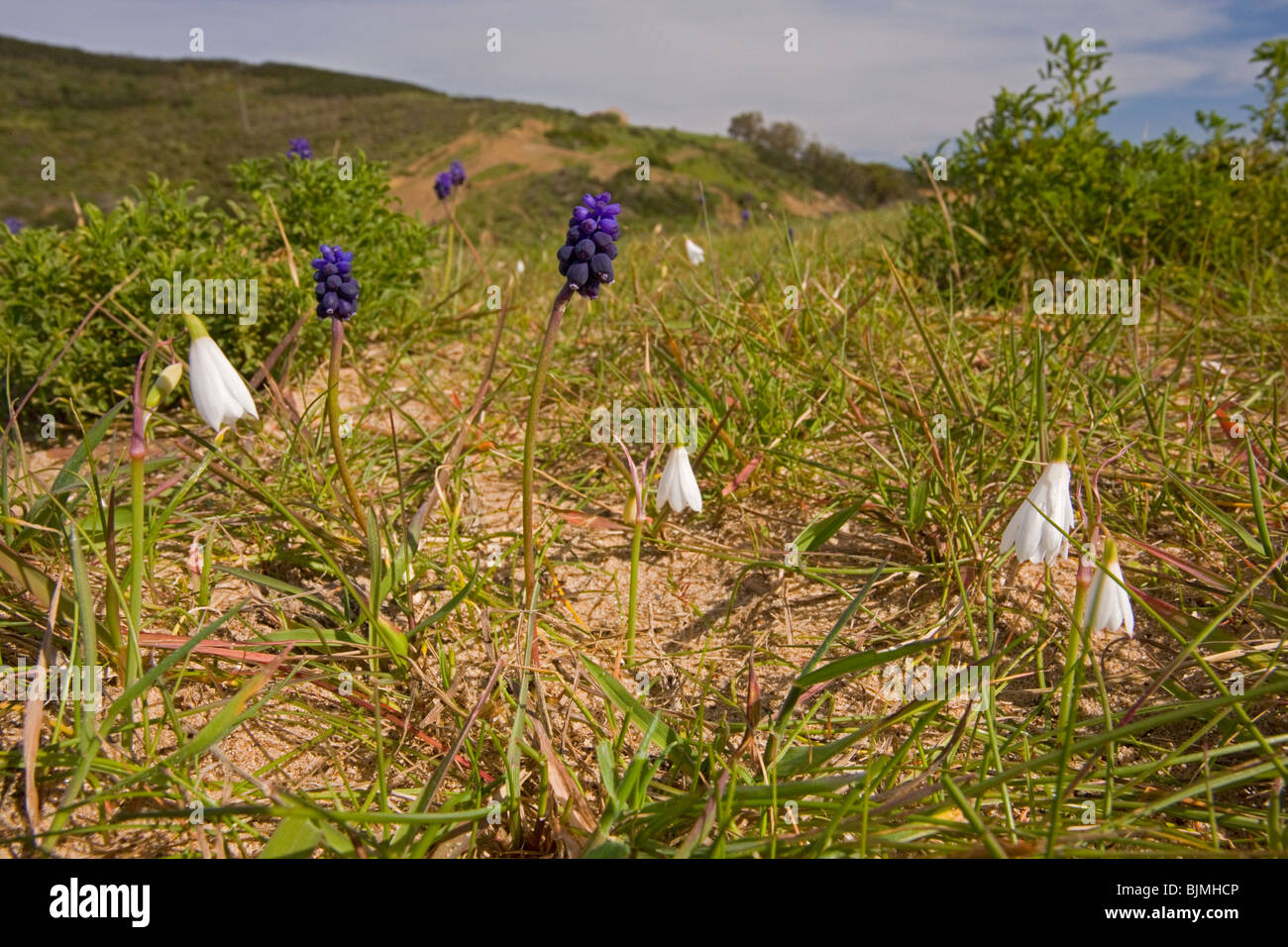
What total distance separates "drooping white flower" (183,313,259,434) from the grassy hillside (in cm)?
2119

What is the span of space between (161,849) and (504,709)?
746 mm

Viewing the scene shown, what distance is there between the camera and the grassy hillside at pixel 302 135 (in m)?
28.8

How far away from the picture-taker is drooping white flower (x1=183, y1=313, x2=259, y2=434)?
74.6 inches

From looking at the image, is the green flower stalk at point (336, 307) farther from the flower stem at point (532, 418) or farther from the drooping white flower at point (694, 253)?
the drooping white flower at point (694, 253)

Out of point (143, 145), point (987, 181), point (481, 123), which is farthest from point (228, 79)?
point (987, 181)

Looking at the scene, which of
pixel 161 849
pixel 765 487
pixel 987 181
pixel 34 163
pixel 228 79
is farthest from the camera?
pixel 228 79

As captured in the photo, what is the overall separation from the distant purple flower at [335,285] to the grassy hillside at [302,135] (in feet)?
68.2

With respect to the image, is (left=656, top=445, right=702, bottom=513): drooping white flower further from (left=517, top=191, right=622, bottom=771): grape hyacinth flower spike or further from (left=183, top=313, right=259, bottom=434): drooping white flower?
(left=183, top=313, right=259, bottom=434): drooping white flower

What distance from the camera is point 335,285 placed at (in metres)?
2.19

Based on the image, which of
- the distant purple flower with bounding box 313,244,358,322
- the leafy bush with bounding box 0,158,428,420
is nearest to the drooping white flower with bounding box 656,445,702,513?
the distant purple flower with bounding box 313,244,358,322

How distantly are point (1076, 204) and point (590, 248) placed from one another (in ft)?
12.7

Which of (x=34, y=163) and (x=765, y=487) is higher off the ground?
(x=34, y=163)
